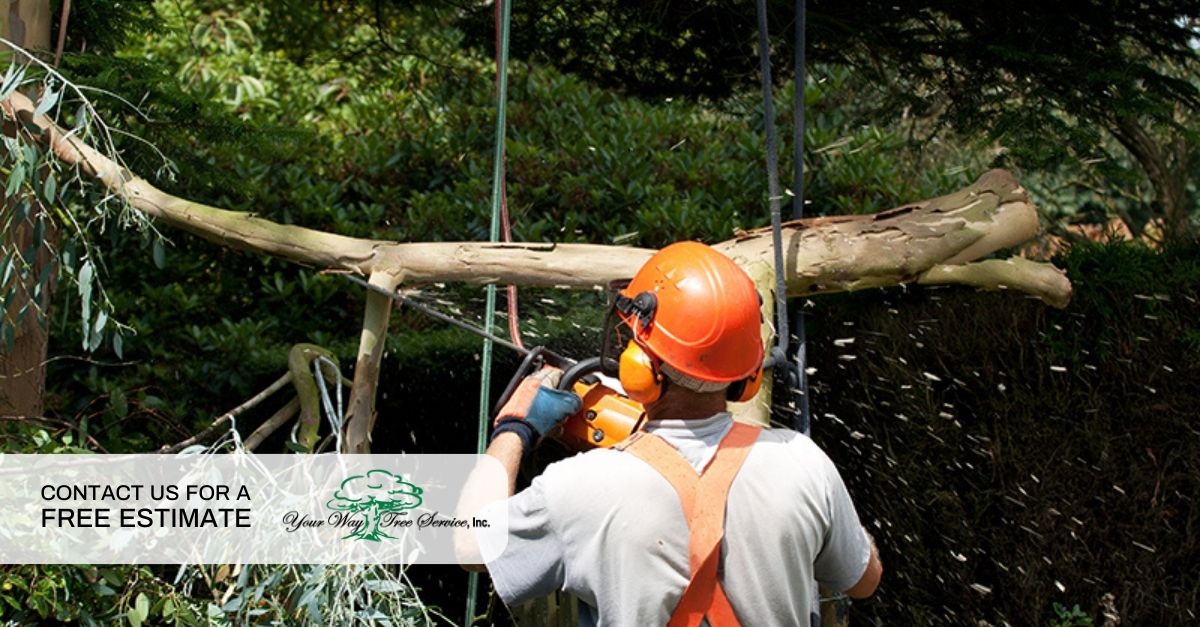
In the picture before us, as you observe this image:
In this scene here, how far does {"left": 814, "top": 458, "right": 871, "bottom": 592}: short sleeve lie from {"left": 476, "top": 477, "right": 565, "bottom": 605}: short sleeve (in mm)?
532

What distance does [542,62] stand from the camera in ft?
18.7

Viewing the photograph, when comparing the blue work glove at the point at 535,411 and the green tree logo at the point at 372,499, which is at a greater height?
the blue work glove at the point at 535,411

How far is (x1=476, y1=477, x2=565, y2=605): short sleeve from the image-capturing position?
97.6 inches

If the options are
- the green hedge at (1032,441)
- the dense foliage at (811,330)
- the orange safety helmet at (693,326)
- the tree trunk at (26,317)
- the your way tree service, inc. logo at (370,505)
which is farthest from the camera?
the green hedge at (1032,441)

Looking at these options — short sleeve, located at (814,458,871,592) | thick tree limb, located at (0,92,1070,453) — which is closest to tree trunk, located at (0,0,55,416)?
thick tree limb, located at (0,92,1070,453)

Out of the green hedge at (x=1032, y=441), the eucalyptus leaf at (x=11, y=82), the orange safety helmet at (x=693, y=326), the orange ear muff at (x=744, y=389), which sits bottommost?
the green hedge at (x=1032, y=441)

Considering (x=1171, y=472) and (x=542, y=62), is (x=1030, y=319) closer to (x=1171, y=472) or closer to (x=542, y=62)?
(x=1171, y=472)

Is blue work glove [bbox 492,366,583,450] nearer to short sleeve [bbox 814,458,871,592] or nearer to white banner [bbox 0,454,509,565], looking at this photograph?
white banner [bbox 0,454,509,565]

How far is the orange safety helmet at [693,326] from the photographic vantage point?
2.54 metres

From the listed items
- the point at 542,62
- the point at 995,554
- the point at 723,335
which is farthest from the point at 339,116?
the point at 723,335

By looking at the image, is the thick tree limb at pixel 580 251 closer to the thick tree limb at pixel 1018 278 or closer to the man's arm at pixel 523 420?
the thick tree limb at pixel 1018 278

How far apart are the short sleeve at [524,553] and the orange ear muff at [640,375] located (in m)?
0.27

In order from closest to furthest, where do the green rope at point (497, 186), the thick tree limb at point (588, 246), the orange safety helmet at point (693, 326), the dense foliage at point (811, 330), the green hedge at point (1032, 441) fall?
1. the orange safety helmet at point (693, 326)
2. the green rope at point (497, 186)
3. the thick tree limb at point (588, 246)
4. the dense foliage at point (811, 330)
5. the green hedge at point (1032, 441)

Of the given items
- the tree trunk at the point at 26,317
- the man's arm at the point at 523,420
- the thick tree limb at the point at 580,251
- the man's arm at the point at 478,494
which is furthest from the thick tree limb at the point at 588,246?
the man's arm at the point at 478,494
